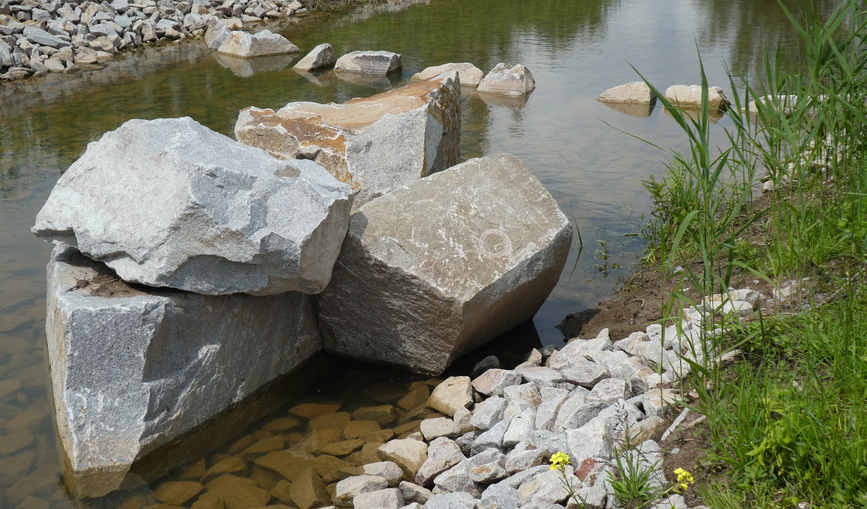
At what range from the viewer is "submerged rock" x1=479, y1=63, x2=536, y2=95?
10.3 meters

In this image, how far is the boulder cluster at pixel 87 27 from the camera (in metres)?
12.0

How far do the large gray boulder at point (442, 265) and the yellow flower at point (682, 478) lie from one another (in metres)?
1.60

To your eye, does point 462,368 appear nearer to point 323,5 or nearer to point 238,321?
point 238,321

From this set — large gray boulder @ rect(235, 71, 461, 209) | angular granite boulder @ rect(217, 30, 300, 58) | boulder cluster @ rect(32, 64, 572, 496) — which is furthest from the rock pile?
angular granite boulder @ rect(217, 30, 300, 58)

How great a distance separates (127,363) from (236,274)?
2.22ft

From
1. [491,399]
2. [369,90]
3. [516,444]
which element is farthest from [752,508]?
[369,90]

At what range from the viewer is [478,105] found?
980 cm

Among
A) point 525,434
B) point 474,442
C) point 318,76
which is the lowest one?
point 474,442

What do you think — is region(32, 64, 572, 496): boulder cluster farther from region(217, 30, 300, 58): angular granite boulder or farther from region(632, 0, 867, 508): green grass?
region(217, 30, 300, 58): angular granite boulder

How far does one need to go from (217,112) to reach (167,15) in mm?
6979

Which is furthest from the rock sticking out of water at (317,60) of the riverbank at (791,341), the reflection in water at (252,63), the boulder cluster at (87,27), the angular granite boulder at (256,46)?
the riverbank at (791,341)

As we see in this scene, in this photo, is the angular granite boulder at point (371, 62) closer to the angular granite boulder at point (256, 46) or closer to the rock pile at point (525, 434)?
the angular granite boulder at point (256, 46)

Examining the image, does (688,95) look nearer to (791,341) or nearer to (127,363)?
(791,341)

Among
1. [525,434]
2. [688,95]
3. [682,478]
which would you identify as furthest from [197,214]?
[688,95]
